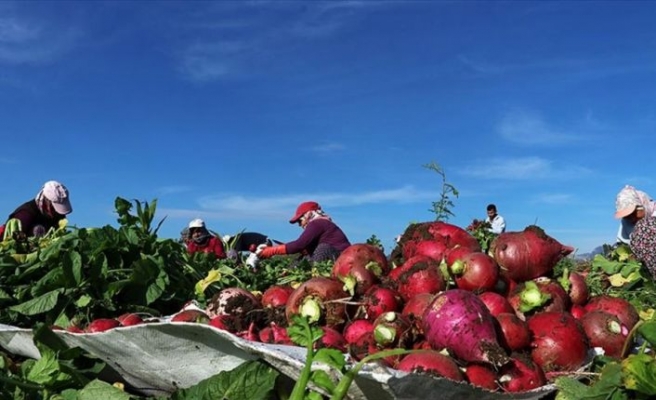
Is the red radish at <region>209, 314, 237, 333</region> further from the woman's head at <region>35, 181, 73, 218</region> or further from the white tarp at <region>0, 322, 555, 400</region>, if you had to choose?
the woman's head at <region>35, 181, 73, 218</region>

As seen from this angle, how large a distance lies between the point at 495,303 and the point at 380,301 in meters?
0.47

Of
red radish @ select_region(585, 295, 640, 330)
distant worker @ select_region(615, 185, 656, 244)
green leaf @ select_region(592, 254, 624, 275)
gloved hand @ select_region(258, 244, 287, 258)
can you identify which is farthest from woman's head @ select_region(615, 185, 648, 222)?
red radish @ select_region(585, 295, 640, 330)

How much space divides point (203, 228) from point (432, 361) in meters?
8.48

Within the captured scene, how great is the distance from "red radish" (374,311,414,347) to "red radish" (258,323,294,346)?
37 centimetres

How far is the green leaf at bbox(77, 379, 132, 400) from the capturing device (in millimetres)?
2336

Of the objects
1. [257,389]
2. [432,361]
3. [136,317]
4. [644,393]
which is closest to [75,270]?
[136,317]

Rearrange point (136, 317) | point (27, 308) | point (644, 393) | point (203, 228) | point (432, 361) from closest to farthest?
1. point (644, 393)
2. point (432, 361)
3. point (136, 317)
4. point (27, 308)
5. point (203, 228)

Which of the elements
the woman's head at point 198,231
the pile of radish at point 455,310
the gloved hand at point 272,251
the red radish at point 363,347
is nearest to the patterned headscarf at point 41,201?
the gloved hand at point 272,251

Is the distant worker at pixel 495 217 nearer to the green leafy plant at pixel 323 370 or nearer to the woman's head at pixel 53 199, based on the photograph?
the woman's head at pixel 53 199

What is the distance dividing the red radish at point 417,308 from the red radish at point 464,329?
0.10 meters

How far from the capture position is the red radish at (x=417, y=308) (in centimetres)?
257

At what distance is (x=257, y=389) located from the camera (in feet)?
6.57

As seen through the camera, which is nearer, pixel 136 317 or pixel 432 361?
pixel 432 361

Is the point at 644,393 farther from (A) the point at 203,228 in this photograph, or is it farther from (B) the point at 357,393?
(A) the point at 203,228
